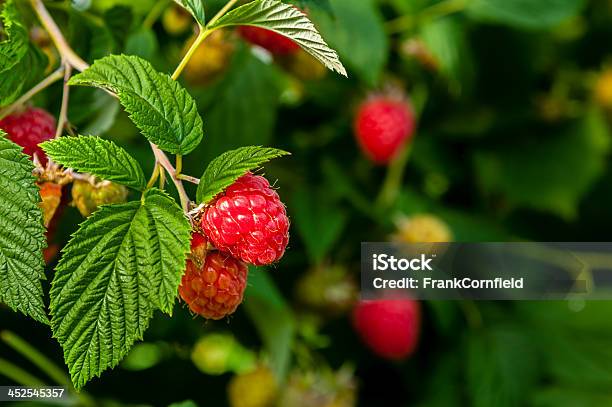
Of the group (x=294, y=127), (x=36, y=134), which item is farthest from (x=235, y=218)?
(x=294, y=127)

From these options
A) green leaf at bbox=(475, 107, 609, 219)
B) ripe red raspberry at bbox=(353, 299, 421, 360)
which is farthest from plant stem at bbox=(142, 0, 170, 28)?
green leaf at bbox=(475, 107, 609, 219)

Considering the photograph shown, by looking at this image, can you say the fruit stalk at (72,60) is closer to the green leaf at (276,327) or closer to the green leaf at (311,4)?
the green leaf at (311,4)

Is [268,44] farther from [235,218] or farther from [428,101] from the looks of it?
[428,101]

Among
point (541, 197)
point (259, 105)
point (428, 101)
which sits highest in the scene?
point (428, 101)

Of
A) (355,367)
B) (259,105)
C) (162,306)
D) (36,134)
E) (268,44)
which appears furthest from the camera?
(355,367)

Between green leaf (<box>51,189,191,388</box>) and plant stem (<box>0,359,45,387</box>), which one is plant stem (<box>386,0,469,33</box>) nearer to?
plant stem (<box>0,359,45,387</box>)
